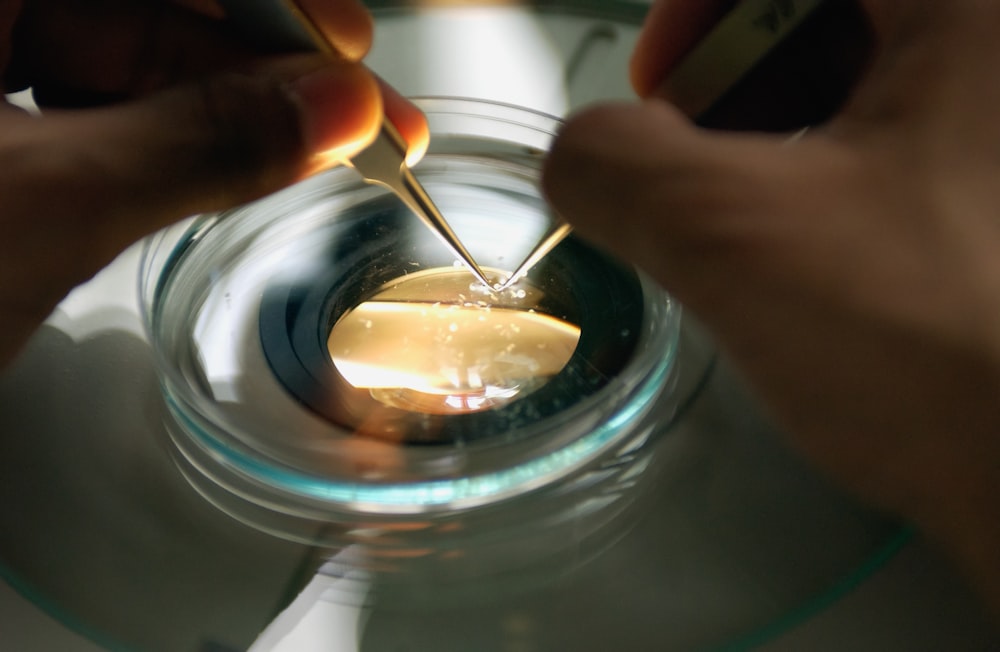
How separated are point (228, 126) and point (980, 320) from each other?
37cm


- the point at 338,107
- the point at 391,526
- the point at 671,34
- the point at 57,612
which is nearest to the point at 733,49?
the point at 671,34

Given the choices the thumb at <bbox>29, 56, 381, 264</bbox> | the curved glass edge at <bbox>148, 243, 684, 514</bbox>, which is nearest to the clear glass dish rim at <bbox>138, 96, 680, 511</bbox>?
the curved glass edge at <bbox>148, 243, 684, 514</bbox>

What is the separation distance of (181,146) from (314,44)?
105mm

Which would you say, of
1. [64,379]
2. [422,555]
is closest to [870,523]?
[422,555]

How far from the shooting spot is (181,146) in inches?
17.0

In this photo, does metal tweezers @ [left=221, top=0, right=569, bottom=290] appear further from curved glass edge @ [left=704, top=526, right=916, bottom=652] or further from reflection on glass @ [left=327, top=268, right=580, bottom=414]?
curved glass edge @ [left=704, top=526, right=916, bottom=652]

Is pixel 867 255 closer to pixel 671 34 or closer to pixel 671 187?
pixel 671 187

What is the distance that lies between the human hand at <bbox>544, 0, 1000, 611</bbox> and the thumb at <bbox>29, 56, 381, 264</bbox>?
138 mm

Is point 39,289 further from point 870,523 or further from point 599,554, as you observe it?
point 870,523

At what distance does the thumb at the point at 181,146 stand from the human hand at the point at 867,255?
0.45 feet

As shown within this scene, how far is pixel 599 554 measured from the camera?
45 centimetres

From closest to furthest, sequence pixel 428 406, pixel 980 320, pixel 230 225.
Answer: pixel 980 320 → pixel 428 406 → pixel 230 225

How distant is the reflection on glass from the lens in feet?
1.85

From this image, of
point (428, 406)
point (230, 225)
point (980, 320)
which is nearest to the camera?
point (980, 320)
